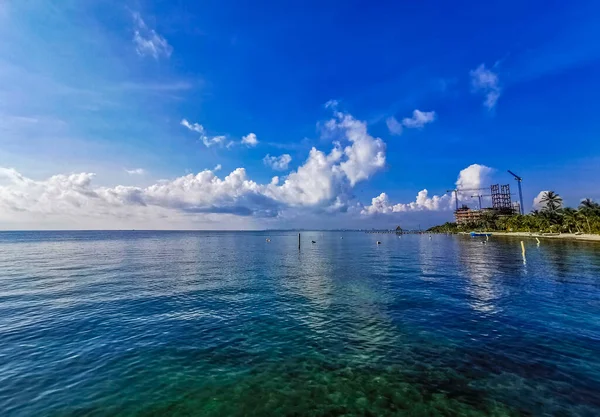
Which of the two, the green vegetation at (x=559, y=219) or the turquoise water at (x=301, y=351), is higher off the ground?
the green vegetation at (x=559, y=219)

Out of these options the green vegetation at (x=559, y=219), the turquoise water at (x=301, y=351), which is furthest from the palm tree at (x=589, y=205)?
the turquoise water at (x=301, y=351)

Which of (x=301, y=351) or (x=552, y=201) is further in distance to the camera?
(x=552, y=201)

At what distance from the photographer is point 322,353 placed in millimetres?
17250

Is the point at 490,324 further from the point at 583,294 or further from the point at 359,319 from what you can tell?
the point at 583,294

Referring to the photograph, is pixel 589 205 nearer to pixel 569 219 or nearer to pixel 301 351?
pixel 569 219

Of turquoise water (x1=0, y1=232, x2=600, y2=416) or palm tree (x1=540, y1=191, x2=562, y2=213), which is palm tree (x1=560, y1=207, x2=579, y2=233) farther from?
turquoise water (x1=0, y1=232, x2=600, y2=416)

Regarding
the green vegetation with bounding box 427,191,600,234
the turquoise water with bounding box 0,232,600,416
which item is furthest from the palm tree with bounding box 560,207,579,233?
the turquoise water with bounding box 0,232,600,416

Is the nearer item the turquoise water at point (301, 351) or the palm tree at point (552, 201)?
the turquoise water at point (301, 351)

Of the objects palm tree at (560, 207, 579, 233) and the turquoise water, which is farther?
palm tree at (560, 207, 579, 233)

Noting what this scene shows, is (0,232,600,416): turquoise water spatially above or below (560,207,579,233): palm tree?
below

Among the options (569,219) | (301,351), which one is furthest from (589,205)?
(301,351)

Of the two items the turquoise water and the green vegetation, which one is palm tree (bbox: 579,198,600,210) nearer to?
the green vegetation

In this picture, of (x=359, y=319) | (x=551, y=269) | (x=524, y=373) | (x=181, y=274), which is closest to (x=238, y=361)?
(x=359, y=319)

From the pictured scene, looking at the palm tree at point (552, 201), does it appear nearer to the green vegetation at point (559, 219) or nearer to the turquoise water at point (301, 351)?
Result: the green vegetation at point (559, 219)
